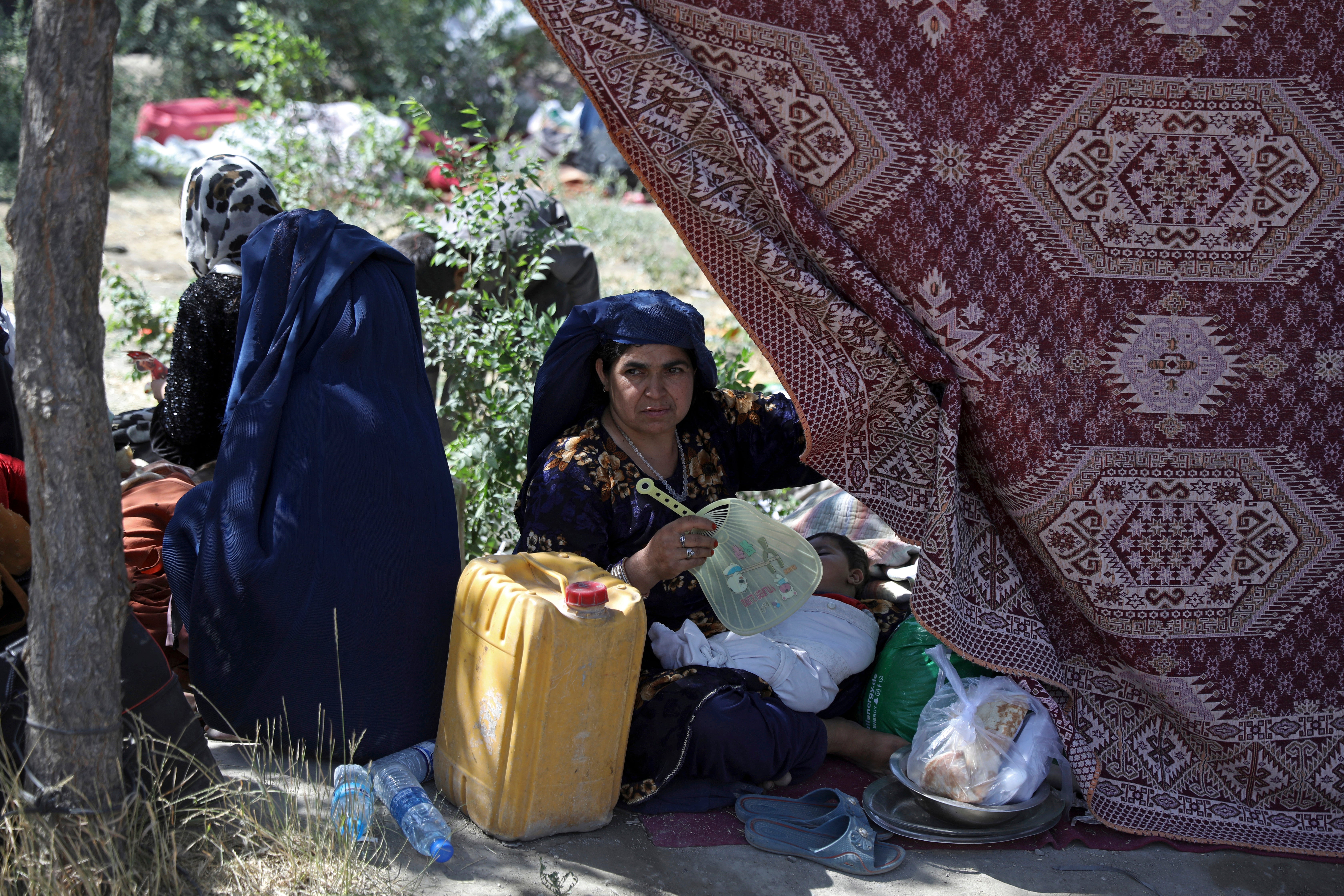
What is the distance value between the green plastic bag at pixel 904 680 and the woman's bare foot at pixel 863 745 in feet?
0.14

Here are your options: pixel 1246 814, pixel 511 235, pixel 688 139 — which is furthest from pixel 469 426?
pixel 1246 814

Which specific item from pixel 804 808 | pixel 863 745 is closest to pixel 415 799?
pixel 804 808

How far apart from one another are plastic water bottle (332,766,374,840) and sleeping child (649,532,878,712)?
829 mm

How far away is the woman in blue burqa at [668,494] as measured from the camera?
9.23 feet

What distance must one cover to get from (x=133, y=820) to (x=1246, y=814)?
8.52 feet

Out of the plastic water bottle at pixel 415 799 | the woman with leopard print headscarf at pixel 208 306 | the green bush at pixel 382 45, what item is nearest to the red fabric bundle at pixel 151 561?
the woman with leopard print headscarf at pixel 208 306

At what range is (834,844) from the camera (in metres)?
2.64

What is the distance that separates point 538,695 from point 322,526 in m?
0.70

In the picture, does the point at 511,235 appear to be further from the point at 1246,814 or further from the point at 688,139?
the point at 1246,814

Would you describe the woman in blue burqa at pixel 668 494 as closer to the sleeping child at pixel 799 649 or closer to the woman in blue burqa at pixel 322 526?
the sleeping child at pixel 799 649

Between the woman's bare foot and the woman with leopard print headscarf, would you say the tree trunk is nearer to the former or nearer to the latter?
the woman with leopard print headscarf

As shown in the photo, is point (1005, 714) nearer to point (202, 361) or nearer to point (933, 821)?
point (933, 821)

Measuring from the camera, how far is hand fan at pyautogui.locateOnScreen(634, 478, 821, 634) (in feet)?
9.94

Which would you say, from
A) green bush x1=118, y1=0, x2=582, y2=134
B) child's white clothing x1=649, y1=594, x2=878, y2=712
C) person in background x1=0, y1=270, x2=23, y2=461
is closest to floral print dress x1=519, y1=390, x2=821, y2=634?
child's white clothing x1=649, y1=594, x2=878, y2=712
